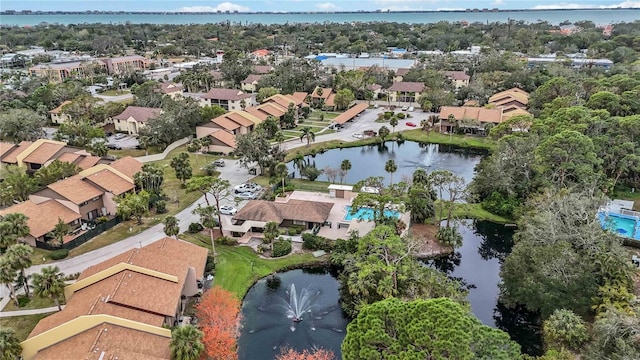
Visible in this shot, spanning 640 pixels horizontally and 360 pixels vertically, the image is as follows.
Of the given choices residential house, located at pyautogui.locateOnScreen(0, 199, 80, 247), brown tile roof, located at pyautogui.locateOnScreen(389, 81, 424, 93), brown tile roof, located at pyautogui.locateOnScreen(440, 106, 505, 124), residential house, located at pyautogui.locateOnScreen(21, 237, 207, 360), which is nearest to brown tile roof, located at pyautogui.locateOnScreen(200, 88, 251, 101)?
brown tile roof, located at pyautogui.locateOnScreen(389, 81, 424, 93)

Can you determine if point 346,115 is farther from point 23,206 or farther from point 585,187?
point 23,206

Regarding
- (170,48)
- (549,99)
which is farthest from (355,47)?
(549,99)

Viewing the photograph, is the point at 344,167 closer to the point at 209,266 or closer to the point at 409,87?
the point at 209,266

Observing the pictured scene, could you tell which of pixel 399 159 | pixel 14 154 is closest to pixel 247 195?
pixel 399 159

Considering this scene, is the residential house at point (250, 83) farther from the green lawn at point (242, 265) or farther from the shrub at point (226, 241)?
the green lawn at point (242, 265)

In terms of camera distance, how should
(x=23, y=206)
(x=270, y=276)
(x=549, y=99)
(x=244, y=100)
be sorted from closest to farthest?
(x=270, y=276) → (x=23, y=206) → (x=549, y=99) → (x=244, y=100)

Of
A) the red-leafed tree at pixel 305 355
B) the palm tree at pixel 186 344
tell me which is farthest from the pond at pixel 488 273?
the palm tree at pixel 186 344

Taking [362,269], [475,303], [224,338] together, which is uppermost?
[362,269]

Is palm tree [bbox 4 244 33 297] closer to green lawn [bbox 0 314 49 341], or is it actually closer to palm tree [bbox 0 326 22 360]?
green lawn [bbox 0 314 49 341]
